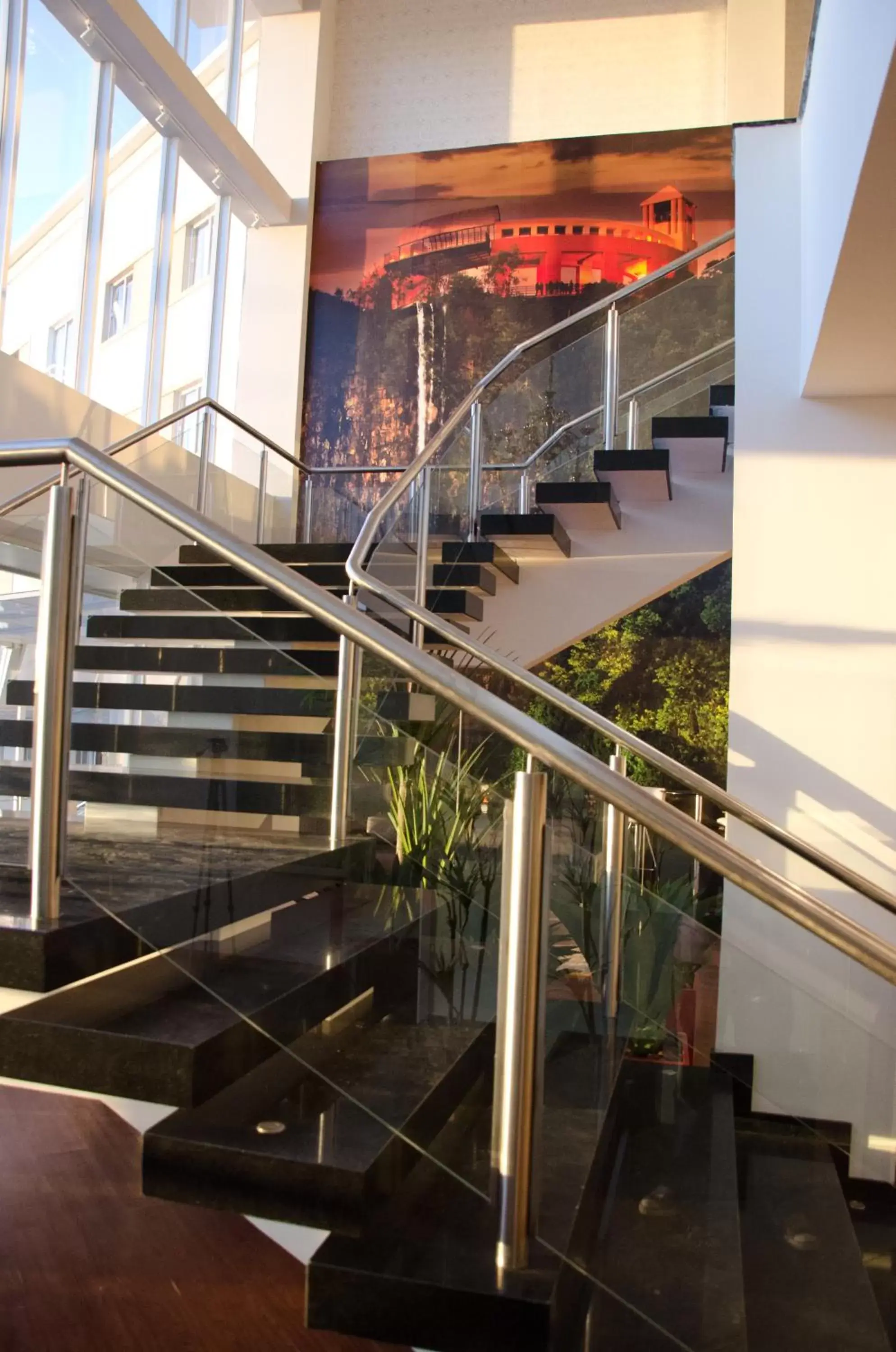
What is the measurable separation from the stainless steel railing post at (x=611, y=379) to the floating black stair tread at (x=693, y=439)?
0.22 metres

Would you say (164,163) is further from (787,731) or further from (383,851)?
(383,851)

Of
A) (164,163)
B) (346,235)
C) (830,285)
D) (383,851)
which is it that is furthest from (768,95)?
(383,851)

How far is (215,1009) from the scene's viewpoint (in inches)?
78.4

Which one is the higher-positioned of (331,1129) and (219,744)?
(219,744)

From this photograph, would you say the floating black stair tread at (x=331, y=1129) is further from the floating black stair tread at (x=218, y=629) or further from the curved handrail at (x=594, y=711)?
the curved handrail at (x=594, y=711)

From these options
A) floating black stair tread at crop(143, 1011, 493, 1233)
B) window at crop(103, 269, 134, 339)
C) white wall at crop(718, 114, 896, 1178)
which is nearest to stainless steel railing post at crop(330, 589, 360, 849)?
floating black stair tread at crop(143, 1011, 493, 1233)

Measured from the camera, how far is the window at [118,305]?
312 inches

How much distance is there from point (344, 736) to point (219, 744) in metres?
0.24

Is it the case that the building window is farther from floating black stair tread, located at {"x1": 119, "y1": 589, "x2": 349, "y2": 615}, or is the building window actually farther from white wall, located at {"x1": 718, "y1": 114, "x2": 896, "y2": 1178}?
floating black stair tread, located at {"x1": 119, "y1": 589, "x2": 349, "y2": 615}

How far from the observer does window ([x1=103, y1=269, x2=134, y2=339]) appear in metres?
7.92

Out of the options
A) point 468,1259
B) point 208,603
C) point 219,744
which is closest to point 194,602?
point 208,603

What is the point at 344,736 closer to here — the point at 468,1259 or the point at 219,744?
the point at 219,744

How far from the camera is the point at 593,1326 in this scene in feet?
5.65

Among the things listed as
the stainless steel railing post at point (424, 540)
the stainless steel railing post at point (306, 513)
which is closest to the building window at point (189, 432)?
the stainless steel railing post at point (306, 513)
